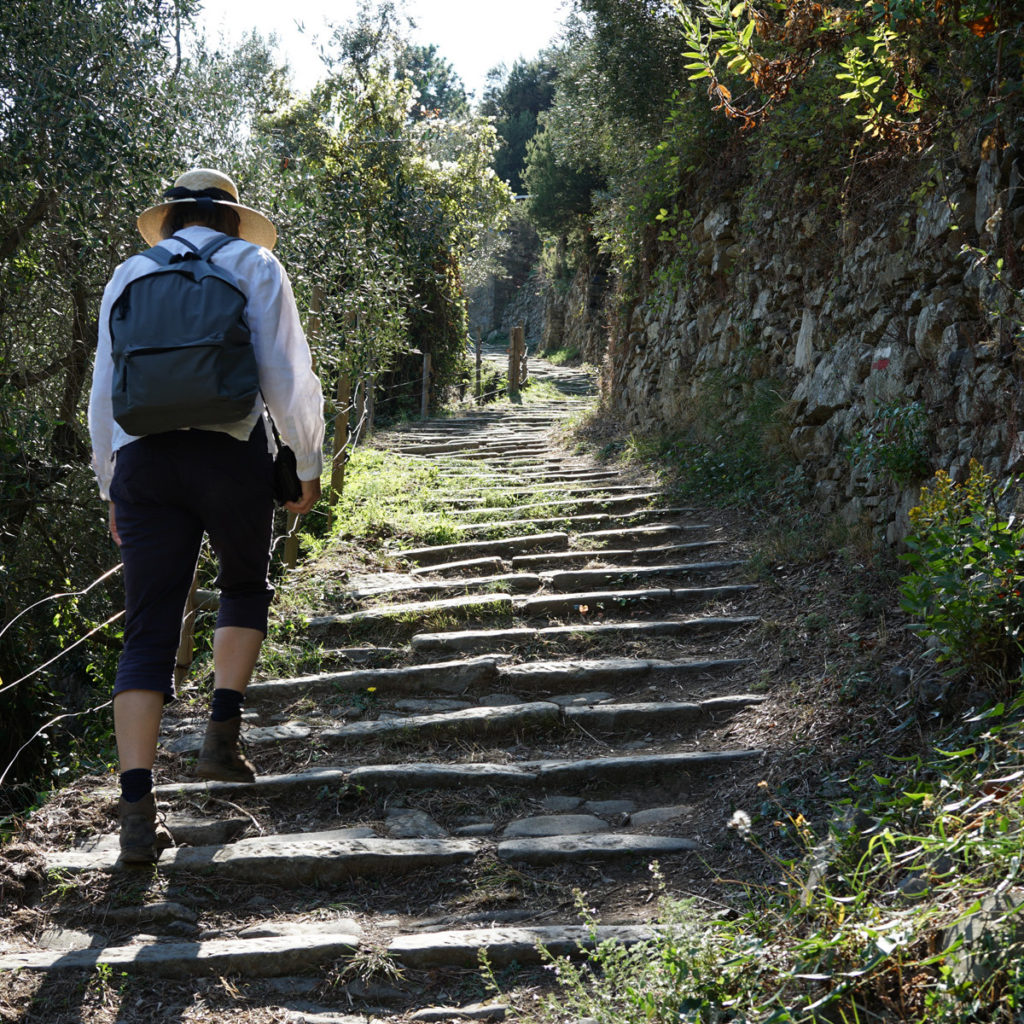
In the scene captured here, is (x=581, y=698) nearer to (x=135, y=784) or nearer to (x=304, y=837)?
(x=304, y=837)

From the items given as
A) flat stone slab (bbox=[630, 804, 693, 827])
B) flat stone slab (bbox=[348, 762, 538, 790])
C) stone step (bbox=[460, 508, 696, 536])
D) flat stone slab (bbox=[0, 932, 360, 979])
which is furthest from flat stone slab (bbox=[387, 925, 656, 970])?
stone step (bbox=[460, 508, 696, 536])

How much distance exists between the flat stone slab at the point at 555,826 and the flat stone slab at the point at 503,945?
1.81ft

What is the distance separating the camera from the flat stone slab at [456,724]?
3693mm

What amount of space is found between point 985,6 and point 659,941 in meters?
3.55

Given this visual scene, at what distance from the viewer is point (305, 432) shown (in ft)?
9.00

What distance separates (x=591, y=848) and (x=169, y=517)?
156 cm

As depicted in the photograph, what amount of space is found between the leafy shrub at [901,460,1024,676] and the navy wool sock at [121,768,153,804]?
2213mm

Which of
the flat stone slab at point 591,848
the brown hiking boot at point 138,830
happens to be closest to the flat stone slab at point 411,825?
the flat stone slab at point 591,848

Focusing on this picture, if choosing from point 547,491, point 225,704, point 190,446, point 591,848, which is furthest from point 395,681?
point 547,491

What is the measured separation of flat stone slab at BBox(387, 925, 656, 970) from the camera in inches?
91.7

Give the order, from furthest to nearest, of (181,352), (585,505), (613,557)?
(585,505)
(613,557)
(181,352)

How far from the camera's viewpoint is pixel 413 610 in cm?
492

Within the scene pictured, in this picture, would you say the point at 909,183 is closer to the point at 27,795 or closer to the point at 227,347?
the point at 227,347

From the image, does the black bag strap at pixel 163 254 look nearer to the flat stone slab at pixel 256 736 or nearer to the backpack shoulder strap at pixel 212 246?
the backpack shoulder strap at pixel 212 246
